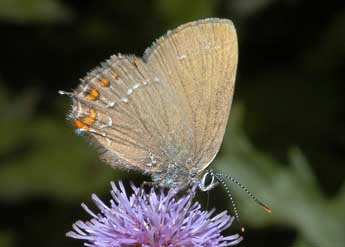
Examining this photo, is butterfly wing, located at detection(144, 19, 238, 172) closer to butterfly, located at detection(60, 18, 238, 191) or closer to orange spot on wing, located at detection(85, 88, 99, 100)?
butterfly, located at detection(60, 18, 238, 191)

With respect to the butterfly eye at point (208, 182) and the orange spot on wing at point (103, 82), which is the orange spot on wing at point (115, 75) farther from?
the butterfly eye at point (208, 182)

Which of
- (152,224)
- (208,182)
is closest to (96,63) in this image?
(208,182)

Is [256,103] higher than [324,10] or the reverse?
the reverse

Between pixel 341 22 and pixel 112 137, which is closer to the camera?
pixel 112 137

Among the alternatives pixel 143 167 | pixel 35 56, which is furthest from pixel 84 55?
pixel 143 167

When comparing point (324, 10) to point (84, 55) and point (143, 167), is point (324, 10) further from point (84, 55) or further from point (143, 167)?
point (143, 167)

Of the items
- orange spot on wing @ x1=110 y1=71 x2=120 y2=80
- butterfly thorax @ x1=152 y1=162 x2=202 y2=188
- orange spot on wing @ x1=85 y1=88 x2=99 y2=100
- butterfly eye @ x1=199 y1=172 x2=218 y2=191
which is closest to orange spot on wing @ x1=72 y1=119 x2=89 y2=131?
orange spot on wing @ x1=85 y1=88 x2=99 y2=100
